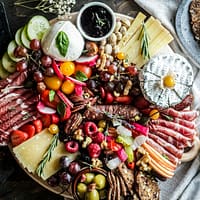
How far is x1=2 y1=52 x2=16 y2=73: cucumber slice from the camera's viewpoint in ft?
8.28

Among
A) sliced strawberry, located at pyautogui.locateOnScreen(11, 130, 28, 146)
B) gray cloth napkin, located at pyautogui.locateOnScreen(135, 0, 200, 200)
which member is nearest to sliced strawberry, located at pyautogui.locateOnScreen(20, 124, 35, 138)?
sliced strawberry, located at pyautogui.locateOnScreen(11, 130, 28, 146)

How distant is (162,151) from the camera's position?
8.43 feet

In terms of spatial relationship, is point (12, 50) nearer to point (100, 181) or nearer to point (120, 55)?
point (120, 55)

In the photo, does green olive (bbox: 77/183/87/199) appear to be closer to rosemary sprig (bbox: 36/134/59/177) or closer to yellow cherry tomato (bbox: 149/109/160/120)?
rosemary sprig (bbox: 36/134/59/177)

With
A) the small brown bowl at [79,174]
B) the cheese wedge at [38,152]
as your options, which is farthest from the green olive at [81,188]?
the cheese wedge at [38,152]

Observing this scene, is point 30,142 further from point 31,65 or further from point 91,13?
point 91,13

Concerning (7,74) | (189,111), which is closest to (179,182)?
(189,111)

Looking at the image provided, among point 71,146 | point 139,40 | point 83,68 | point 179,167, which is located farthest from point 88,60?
point 179,167

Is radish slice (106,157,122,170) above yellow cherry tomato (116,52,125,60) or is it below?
below

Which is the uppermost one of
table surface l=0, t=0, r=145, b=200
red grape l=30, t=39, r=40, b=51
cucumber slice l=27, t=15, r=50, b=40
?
cucumber slice l=27, t=15, r=50, b=40

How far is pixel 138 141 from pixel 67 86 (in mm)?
362

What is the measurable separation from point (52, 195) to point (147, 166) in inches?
19.4

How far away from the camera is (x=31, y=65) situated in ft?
8.13

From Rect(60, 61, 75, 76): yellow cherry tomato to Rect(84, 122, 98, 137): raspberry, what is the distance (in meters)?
0.22
